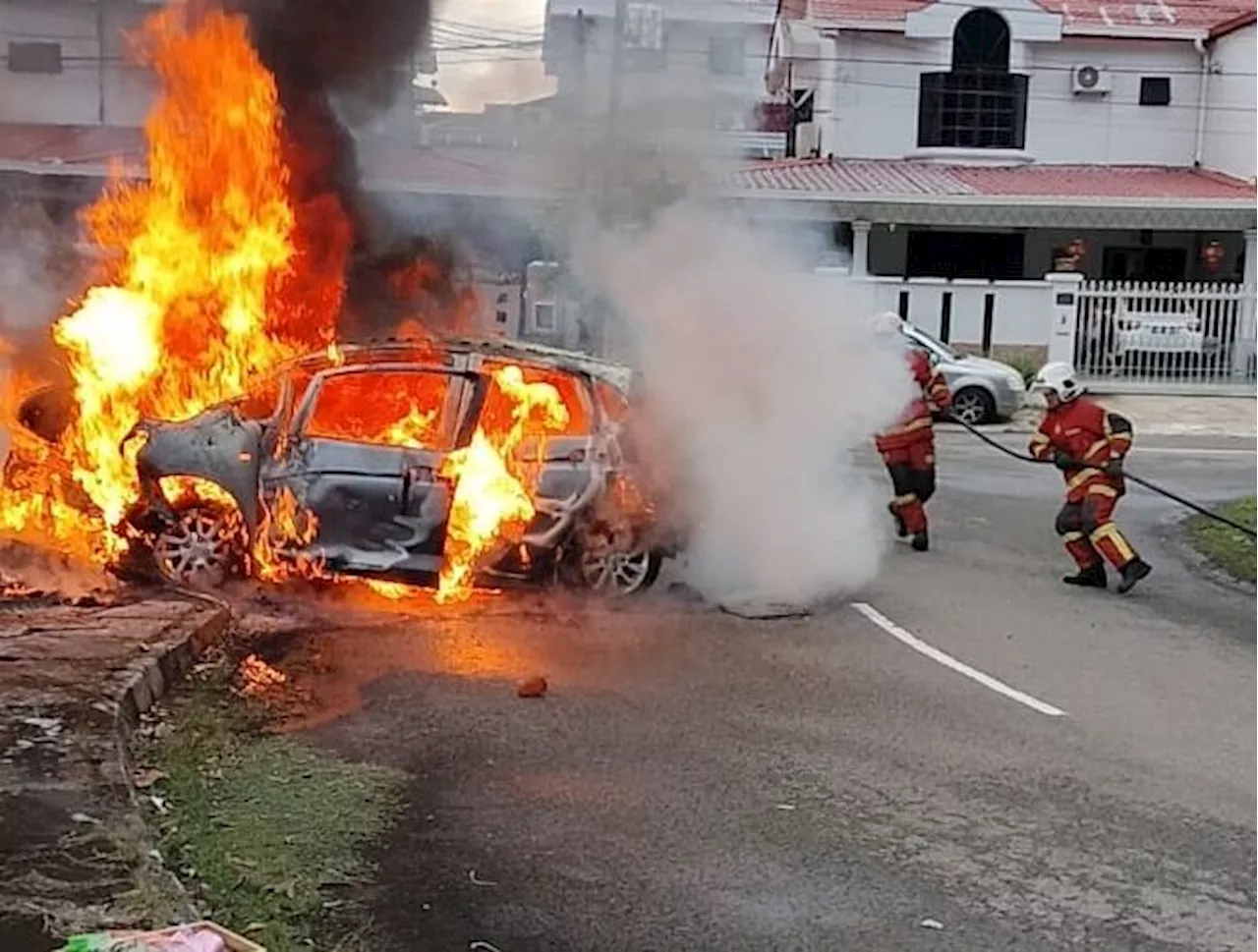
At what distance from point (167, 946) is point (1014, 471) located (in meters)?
14.3

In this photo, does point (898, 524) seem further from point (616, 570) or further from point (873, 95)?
point (873, 95)

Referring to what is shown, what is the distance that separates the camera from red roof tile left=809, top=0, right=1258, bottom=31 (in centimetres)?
2828

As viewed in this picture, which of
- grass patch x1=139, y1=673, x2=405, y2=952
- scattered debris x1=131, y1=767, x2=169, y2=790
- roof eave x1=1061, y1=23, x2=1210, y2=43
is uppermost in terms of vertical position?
roof eave x1=1061, y1=23, x2=1210, y2=43

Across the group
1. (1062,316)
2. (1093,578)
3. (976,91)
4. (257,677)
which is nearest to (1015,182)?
(976,91)

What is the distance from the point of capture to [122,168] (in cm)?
1666

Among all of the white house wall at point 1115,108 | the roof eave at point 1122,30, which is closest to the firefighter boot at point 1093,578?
the roof eave at point 1122,30

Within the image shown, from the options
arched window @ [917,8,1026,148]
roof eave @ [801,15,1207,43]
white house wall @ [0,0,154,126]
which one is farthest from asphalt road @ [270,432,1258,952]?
arched window @ [917,8,1026,148]

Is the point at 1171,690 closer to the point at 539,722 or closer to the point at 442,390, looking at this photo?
the point at 539,722

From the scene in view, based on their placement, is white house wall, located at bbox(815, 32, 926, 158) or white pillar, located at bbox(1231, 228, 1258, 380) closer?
white pillar, located at bbox(1231, 228, 1258, 380)

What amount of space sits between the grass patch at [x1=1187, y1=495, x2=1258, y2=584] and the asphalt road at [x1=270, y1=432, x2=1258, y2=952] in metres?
1.45

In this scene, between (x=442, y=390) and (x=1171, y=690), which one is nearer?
(x=1171, y=690)

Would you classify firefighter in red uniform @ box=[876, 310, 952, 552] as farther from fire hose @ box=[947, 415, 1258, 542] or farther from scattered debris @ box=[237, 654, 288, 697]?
scattered debris @ box=[237, 654, 288, 697]

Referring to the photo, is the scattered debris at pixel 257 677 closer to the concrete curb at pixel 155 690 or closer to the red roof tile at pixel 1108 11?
the concrete curb at pixel 155 690

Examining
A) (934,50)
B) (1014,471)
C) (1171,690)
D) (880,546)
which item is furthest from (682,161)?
(934,50)
